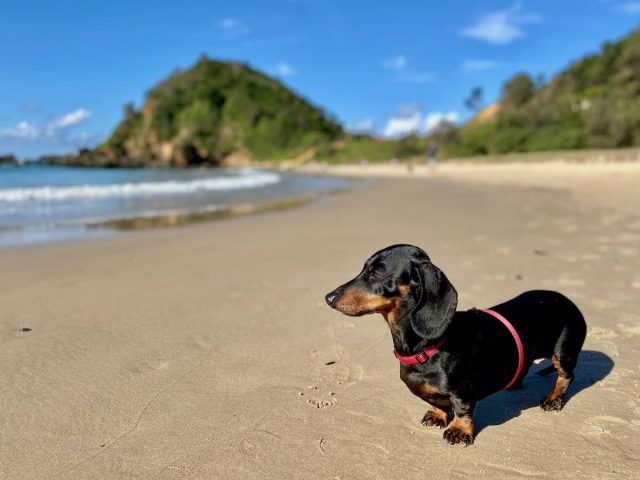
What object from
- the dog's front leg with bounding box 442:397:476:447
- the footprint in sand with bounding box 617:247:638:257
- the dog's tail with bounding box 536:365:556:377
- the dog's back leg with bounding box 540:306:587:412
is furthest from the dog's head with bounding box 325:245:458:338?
the footprint in sand with bounding box 617:247:638:257

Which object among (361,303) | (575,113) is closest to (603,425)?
(361,303)

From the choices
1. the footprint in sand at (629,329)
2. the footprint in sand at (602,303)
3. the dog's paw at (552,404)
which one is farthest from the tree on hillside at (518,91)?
the dog's paw at (552,404)

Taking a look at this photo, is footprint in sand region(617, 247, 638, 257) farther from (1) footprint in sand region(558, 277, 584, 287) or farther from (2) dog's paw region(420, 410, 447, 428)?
(2) dog's paw region(420, 410, 447, 428)

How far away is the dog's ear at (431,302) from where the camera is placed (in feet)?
7.67

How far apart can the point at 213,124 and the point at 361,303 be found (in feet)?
363

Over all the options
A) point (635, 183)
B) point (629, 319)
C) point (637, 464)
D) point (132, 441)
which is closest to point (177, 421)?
point (132, 441)

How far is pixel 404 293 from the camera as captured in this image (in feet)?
8.00

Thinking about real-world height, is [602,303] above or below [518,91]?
below

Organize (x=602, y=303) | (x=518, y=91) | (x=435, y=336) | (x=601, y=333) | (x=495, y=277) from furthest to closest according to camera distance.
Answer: (x=518, y=91) < (x=495, y=277) < (x=602, y=303) < (x=601, y=333) < (x=435, y=336)

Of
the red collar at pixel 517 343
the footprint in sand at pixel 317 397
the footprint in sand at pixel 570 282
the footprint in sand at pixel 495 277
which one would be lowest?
the footprint in sand at pixel 317 397

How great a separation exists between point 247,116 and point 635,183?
320 ft

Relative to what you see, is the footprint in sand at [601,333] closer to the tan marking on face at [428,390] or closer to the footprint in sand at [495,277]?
the footprint in sand at [495,277]

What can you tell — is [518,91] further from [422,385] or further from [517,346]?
[422,385]

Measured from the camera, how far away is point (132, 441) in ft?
8.02
